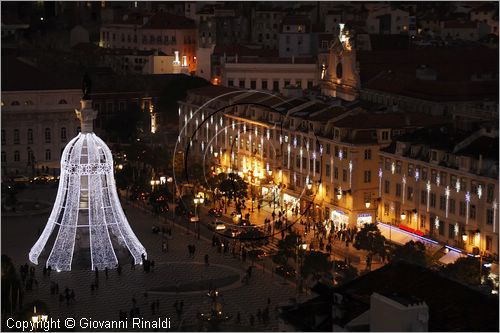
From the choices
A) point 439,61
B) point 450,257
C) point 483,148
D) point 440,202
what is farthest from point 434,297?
point 439,61

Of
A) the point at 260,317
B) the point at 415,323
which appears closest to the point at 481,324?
the point at 415,323

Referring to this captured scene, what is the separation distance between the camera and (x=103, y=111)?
332 feet

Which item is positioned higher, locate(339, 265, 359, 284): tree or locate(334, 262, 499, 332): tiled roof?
locate(334, 262, 499, 332): tiled roof

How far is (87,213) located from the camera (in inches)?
2240

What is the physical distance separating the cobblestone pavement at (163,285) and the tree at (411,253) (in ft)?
13.3

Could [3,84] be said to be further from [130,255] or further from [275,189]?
[130,255]

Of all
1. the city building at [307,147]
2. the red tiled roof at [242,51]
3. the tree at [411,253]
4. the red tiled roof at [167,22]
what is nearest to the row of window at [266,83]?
the red tiled roof at [242,51]

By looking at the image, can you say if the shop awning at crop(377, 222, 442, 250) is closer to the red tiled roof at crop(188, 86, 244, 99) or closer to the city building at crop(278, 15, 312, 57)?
the red tiled roof at crop(188, 86, 244, 99)

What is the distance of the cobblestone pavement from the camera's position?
50.1m

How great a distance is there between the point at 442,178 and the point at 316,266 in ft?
31.9

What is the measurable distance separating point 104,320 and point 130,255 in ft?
29.6

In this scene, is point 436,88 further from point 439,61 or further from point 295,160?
point 295,160

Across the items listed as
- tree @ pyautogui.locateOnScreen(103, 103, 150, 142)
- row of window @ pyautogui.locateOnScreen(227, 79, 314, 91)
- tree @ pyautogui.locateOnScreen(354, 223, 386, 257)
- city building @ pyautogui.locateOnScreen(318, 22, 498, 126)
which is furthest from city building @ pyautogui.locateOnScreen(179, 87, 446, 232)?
row of window @ pyautogui.locateOnScreen(227, 79, 314, 91)

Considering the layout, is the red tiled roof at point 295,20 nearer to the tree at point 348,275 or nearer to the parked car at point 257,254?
the parked car at point 257,254
